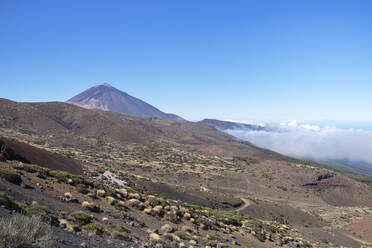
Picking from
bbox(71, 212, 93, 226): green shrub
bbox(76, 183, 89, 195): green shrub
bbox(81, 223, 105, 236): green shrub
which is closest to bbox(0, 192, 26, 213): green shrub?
bbox(71, 212, 93, 226): green shrub

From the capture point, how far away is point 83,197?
16375 millimetres

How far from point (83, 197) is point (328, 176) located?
82068 millimetres

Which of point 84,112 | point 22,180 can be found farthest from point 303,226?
point 84,112

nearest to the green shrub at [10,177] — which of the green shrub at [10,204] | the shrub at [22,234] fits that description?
the green shrub at [10,204]

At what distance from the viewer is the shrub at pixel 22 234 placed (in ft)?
18.5

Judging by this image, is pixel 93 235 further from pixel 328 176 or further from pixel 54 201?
pixel 328 176

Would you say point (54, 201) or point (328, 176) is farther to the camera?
point (328, 176)

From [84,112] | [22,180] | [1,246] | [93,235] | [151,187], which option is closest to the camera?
[1,246]

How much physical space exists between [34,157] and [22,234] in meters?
27.0

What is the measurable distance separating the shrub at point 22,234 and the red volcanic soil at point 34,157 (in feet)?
65.6

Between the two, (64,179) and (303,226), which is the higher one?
(64,179)

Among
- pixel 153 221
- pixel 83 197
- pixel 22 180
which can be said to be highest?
pixel 22 180

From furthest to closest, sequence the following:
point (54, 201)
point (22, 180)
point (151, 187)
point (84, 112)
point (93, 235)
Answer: point (84, 112), point (151, 187), point (22, 180), point (54, 201), point (93, 235)

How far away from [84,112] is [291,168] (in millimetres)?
96774
